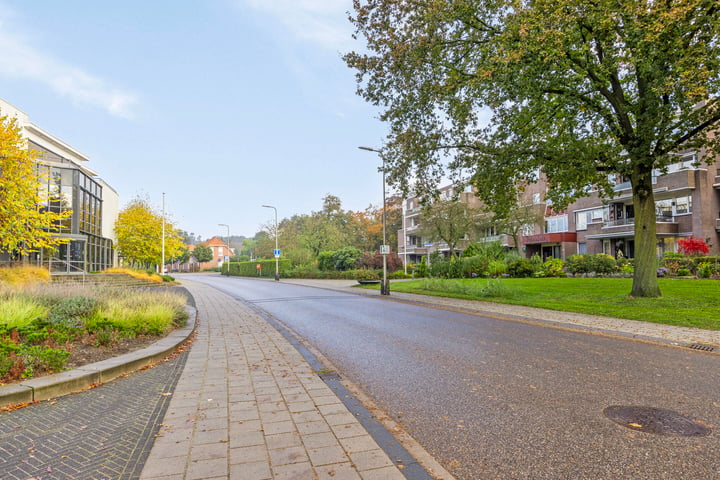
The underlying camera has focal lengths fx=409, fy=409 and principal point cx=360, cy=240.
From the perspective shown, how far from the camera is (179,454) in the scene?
10.4 ft

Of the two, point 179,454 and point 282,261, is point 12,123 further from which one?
point 282,261

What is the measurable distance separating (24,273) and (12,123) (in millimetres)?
5721

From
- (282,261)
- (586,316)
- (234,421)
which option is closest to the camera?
(234,421)

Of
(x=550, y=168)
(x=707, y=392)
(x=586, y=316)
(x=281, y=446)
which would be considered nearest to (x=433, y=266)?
(x=550, y=168)

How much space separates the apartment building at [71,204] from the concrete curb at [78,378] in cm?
2187

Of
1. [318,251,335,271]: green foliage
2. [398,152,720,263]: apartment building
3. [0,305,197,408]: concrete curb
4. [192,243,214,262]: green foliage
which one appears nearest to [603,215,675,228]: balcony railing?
[398,152,720,263]: apartment building

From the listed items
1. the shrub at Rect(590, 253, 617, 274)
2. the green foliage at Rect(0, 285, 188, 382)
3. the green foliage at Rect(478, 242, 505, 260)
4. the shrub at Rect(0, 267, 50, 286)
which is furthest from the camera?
the green foliage at Rect(478, 242, 505, 260)

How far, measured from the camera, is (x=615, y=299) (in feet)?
44.4

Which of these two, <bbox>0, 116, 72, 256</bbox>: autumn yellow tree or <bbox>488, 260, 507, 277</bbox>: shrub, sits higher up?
<bbox>0, 116, 72, 256</bbox>: autumn yellow tree

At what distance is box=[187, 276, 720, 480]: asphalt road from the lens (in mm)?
3137

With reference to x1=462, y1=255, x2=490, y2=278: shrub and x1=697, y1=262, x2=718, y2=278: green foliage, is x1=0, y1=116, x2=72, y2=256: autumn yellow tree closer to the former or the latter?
x1=462, y1=255, x2=490, y2=278: shrub

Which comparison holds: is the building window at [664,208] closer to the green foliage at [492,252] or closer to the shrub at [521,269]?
the green foliage at [492,252]

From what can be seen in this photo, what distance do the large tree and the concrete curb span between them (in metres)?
10.4

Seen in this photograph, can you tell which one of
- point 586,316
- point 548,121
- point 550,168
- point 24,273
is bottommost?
point 586,316
